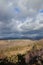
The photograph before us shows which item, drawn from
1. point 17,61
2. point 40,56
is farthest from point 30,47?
point 17,61

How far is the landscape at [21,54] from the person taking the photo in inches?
848

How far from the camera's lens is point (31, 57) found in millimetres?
22875

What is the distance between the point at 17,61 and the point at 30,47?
12.5ft

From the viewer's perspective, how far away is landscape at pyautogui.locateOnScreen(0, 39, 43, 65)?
70.7 ft

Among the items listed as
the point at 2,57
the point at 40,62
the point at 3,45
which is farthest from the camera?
the point at 3,45

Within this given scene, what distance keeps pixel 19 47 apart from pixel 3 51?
8.40ft

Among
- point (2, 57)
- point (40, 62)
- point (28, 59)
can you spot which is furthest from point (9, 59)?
point (40, 62)

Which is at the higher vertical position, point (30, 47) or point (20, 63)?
point (30, 47)

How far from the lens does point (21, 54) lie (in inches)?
888

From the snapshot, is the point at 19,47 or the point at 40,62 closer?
the point at 40,62

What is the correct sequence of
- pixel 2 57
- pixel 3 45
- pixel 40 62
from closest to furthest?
pixel 2 57 < pixel 40 62 < pixel 3 45

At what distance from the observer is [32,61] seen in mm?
22422

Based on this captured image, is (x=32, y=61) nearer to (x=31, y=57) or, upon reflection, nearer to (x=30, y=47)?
(x=31, y=57)

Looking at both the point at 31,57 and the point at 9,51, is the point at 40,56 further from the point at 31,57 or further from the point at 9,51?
the point at 9,51
